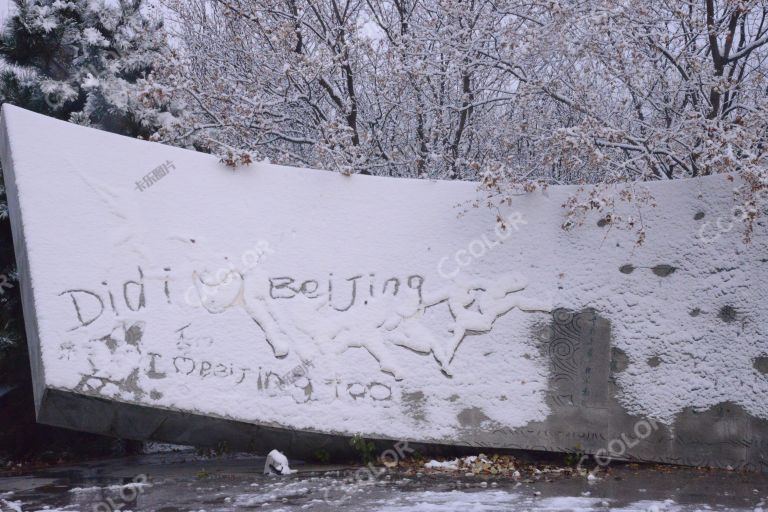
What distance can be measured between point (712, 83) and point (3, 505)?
8140 mm

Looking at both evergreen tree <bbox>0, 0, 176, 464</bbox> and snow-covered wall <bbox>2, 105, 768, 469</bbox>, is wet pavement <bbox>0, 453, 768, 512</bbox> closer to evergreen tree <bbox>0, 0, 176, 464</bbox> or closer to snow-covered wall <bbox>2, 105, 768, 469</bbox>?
snow-covered wall <bbox>2, 105, 768, 469</bbox>

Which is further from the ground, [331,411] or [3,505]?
[331,411]

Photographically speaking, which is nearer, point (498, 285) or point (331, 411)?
point (331, 411)

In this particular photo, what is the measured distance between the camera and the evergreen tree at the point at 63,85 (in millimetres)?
9430

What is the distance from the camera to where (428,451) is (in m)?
7.52

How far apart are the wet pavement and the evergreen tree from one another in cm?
205

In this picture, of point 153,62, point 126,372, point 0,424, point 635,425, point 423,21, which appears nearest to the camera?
point 126,372

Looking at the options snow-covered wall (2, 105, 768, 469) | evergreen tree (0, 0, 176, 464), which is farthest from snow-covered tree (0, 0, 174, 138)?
snow-covered wall (2, 105, 768, 469)

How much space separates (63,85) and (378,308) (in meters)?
5.61

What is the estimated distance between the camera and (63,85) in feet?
33.3

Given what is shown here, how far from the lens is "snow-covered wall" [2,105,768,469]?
→ 23.6 feet

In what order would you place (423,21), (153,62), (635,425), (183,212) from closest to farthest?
(635,425)
(183,212)
(153,62)
(423,21)

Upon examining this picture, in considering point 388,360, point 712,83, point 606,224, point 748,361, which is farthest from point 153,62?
point 748,361

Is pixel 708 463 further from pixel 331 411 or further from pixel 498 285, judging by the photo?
pixel 331 411
